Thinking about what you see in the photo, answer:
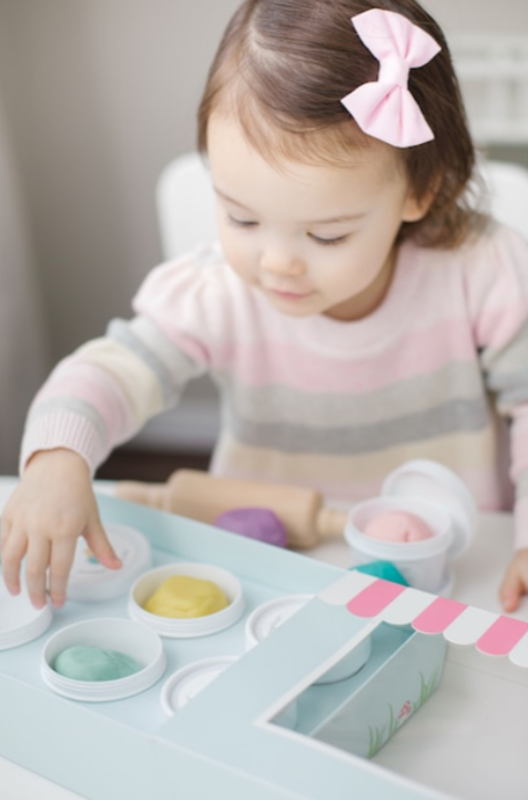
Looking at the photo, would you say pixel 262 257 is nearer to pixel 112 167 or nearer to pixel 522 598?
pixel 522 598

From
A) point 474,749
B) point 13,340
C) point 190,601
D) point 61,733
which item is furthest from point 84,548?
point 13,340

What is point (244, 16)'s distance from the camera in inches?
30.2

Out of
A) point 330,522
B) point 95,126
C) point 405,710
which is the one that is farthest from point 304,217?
point 95,126

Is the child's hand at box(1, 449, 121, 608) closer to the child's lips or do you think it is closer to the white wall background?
the child's lips

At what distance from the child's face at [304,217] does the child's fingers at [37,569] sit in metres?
0.26

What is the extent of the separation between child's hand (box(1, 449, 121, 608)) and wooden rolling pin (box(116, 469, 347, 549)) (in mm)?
111

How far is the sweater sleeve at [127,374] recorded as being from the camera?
79 cm

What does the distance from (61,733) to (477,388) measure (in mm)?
585

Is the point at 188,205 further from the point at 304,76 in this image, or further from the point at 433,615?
the point at 433,615

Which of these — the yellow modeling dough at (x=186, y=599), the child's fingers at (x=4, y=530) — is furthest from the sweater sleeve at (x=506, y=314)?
the child's fingers at (x=4, y=530)

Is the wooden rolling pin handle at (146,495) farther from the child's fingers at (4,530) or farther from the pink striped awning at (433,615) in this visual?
the pink striped awning at (433,615)

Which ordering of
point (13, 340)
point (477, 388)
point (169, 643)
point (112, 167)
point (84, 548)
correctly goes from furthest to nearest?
point (112, 167) < point (13, 340) < point (477, 388) < point (84, 548) < point (169, 643)

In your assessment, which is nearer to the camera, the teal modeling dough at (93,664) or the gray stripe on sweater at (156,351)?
the teal modeling dough at (93,664)

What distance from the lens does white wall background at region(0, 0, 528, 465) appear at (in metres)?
1.71
